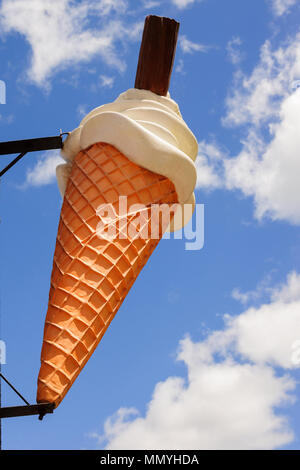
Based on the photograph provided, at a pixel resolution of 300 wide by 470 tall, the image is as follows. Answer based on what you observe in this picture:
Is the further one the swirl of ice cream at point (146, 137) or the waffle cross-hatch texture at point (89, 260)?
the swirl of ice cream at point (146, 137)

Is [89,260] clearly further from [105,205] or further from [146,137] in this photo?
[146,137]

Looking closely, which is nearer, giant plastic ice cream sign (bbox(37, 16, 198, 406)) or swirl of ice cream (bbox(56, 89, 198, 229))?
giant plastic ice cream sign (bbox(37, 16, 198, 406))

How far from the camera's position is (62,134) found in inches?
174

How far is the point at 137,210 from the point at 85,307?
889 mm

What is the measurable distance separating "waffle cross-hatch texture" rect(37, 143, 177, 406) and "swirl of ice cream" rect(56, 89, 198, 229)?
3.4 inches

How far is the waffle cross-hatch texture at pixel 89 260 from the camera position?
11.1 feet

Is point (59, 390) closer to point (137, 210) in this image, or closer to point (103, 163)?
point (137, 210)

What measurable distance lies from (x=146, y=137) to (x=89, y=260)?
3.60ft

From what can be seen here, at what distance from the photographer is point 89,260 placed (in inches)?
143

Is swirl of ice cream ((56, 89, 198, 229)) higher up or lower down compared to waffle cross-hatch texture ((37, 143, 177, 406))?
higher up

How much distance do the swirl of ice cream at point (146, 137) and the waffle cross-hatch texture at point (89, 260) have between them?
0.09 metres

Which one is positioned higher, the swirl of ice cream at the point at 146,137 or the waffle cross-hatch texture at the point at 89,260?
the swirl of ice cream at the point at 146,137

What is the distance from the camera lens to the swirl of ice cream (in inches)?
159

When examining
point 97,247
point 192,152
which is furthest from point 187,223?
point 97,247
